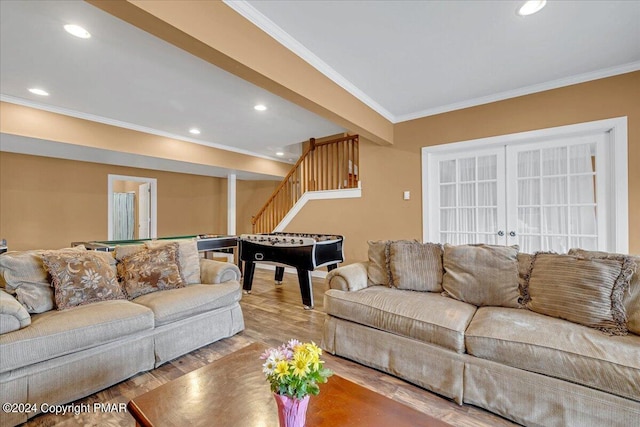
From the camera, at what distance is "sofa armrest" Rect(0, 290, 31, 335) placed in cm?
162

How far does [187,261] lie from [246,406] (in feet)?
6.55

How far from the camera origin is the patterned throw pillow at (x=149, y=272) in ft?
8.06

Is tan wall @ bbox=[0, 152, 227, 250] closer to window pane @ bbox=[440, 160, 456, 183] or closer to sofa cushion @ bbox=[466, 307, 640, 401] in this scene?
window pane @ bbox=[440, 160, 456, 183]

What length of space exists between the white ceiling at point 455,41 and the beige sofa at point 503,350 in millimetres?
1787

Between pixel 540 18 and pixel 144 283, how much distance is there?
150 inches

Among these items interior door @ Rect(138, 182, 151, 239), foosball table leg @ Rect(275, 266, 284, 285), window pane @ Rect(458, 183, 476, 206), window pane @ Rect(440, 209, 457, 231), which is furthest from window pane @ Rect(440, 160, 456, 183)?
interior door @ Rect(138, 182, 151, 239)

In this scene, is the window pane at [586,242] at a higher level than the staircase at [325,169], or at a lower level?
lower

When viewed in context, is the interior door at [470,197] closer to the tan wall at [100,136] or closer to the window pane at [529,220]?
the window pane at [529,220]

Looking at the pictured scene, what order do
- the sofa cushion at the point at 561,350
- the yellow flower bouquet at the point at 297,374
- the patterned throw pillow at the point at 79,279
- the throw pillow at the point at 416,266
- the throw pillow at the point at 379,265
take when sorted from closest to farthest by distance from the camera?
1. the yellow flower bouquet at the point at 297,374
2. the sofa cushion at the point at 561,350
3. the patterned throw pillow at the point at 79,279
4. the throw pillow at the point at 416,266
5. the throw pillow at the point at 379,265

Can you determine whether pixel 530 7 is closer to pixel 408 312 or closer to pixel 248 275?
pixel 408 312

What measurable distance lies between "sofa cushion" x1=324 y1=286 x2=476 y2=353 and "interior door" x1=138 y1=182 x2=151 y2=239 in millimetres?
5879

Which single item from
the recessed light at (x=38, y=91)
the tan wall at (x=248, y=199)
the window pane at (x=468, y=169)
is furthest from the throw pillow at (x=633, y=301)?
the tan wall at (x=248, y=199)

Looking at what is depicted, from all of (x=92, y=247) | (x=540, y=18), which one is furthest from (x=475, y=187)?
(x=92, y=247)

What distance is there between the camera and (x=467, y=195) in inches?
150
